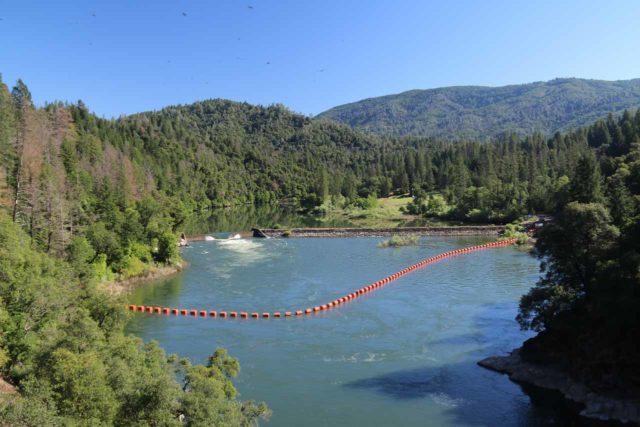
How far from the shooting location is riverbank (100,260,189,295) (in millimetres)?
51500

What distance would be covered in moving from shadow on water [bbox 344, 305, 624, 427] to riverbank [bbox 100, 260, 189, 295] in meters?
29.2

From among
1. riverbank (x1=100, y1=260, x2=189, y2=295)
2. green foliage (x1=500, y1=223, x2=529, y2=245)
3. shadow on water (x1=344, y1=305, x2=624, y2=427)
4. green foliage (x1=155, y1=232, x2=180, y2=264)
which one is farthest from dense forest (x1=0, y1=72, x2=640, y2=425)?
green foliage (x1=500, y1=223, x2=529, y2=245)

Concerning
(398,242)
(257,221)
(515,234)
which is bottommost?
(398,242)

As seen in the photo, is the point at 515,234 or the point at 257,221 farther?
the point at 257,221

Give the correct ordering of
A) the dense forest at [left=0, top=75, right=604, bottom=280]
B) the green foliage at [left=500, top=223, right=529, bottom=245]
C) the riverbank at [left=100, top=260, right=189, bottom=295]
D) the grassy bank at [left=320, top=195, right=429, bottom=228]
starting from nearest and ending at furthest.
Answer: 1. the dense forest at [left=0, top=75, right=604, bottom=280]
2. the riverbank at [left=100, top=260, right=189, bottom=295]
3. the green foliage at [left=500, top=223, right=529, bottom=245]
4. the grassy bank at [left=320, top=195, right=429, bottom=228]

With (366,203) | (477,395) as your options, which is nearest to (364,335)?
(477,395)

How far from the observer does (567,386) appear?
94.3 ft

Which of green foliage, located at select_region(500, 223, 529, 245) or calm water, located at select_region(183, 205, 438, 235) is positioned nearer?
green foliage, located at select_region(500, 223, 529, 245)

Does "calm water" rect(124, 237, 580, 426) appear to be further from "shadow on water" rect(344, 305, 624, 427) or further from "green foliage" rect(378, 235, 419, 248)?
"green foliage" rect(378, 235, 419, 248)

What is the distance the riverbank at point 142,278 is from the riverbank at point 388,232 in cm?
3255

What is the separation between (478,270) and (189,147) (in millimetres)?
155094

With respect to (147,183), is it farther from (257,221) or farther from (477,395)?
(477,395)

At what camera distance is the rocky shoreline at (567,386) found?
2556 cm

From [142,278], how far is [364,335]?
29.8 metres
